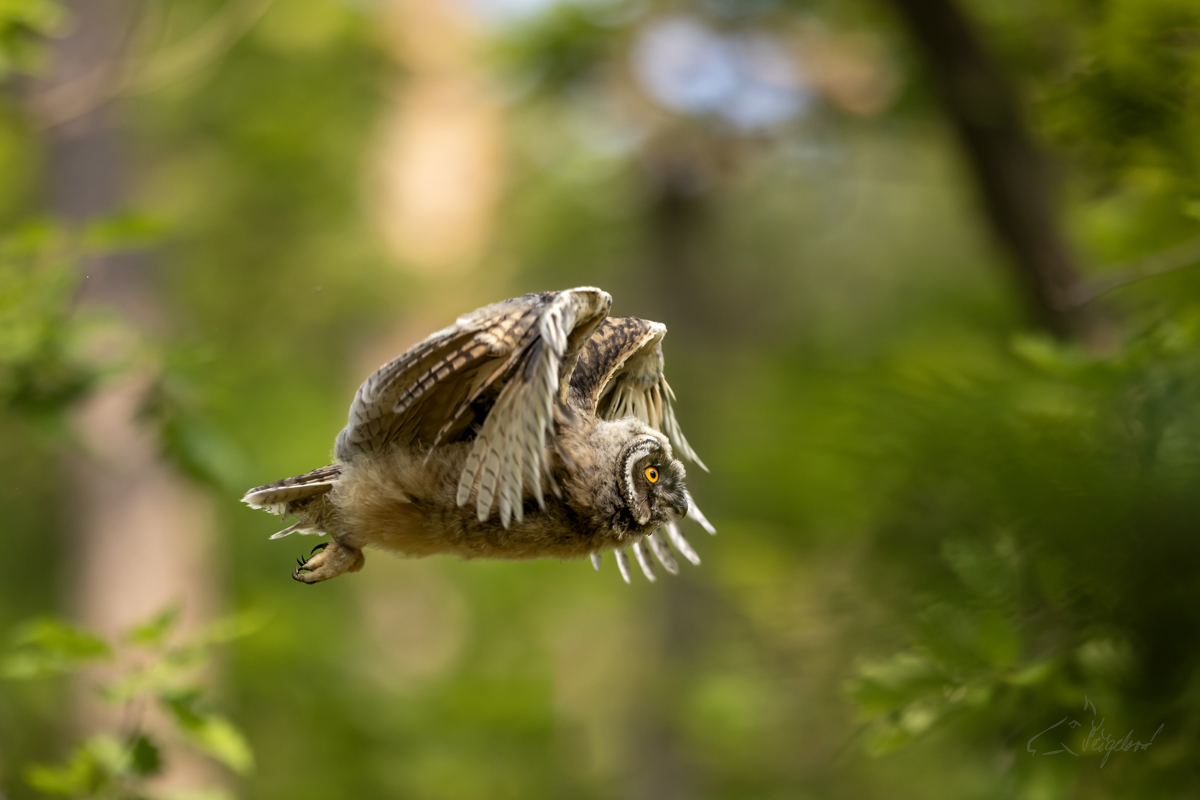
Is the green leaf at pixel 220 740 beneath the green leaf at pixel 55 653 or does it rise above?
beneath

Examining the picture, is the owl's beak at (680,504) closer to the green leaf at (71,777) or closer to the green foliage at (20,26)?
the green leaf at (71,777)

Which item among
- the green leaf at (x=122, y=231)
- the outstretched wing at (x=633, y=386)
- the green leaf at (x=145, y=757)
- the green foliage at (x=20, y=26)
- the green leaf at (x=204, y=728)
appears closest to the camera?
the outstretched wing at (x=633, y=386)

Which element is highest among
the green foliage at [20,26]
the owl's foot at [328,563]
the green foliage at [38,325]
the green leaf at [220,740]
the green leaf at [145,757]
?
the green foliage at [20,26]

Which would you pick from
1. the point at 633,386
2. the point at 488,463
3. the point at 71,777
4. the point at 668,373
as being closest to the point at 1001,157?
the point at 633,386

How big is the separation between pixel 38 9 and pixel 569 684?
16142 millimetres

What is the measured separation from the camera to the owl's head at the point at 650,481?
1.97m

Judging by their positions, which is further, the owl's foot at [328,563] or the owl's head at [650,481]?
the owl's head at [650,481]

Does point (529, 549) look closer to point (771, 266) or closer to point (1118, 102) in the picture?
point (1118, 102)

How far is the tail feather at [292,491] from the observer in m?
1.99

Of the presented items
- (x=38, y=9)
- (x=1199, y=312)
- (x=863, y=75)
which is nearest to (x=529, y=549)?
(x=1199, y=312)

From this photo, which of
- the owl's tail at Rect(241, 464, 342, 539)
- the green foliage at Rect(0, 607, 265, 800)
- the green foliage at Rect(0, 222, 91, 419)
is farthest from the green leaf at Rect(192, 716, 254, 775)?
the green foliage at Rect(0, 222, 91, 419)

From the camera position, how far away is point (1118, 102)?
2.87 metres

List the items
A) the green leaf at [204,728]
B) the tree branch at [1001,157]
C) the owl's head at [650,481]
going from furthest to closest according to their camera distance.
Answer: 1. the tree branch at [1001,157]
2. the green leaf at [204,728]
3. the owl's head at [650,481]
